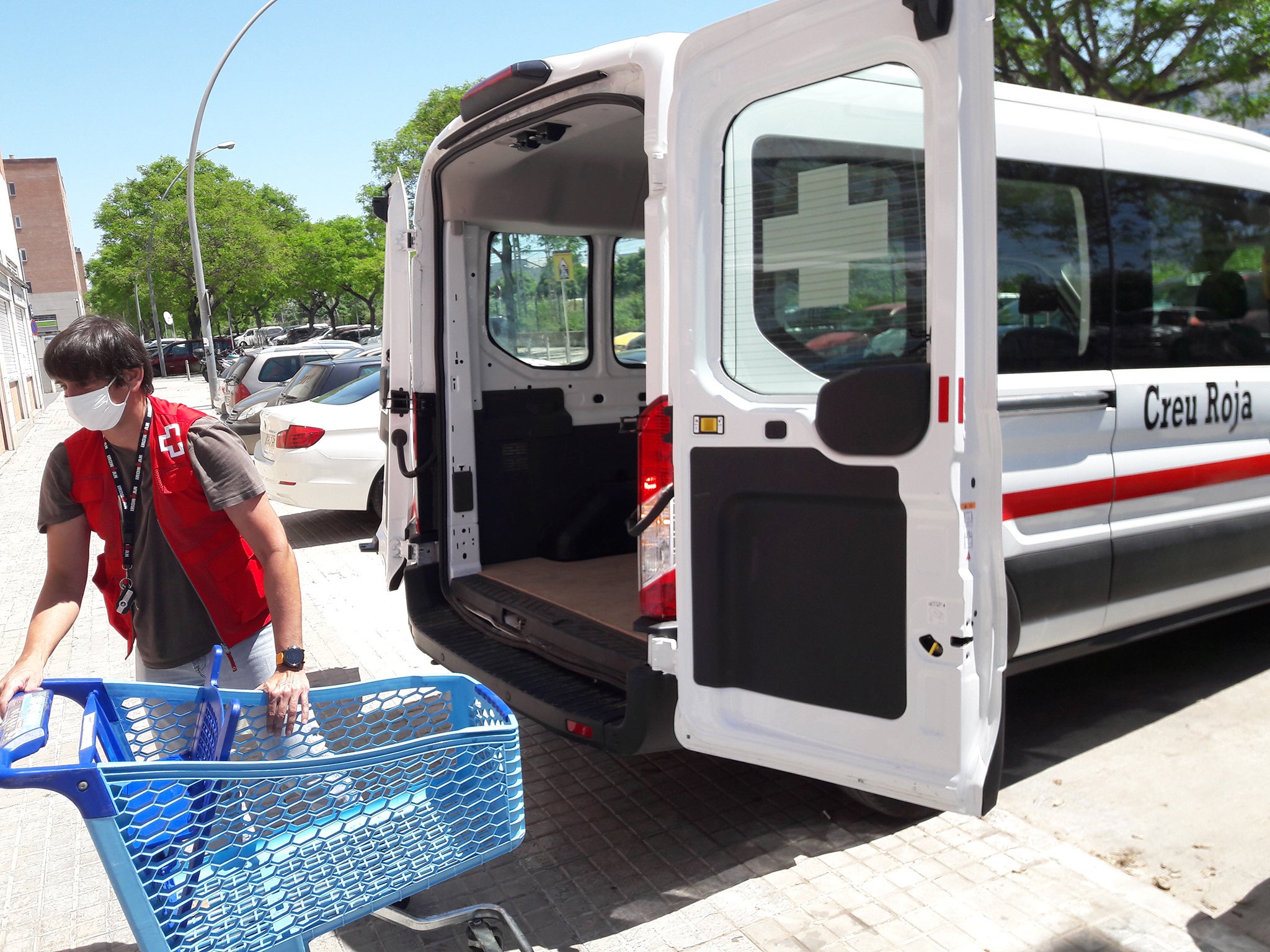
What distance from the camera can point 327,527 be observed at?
9672 mm

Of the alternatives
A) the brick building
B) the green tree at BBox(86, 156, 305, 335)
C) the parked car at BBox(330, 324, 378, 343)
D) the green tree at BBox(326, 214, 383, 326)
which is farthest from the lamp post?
the brick building

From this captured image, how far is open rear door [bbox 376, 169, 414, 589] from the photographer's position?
4.32m

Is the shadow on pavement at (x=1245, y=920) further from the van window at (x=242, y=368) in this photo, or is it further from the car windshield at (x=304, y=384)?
the van window at (x=242, y=368)

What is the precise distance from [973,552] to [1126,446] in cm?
170

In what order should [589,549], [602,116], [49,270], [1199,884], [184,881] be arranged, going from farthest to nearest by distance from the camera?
[49,270]
[589,549]
[602,116]
[1199,884]
[184,881]

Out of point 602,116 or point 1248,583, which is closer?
point 602,116

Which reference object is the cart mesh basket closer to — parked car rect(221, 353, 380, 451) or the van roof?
the van roof

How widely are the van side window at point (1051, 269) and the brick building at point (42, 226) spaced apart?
6942 centimetres

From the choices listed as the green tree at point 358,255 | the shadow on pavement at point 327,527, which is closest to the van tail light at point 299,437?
the shadow on pavement at point 327,527

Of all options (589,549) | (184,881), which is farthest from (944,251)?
(589,549)

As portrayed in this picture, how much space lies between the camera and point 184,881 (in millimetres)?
1843

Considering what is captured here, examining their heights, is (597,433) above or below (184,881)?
above

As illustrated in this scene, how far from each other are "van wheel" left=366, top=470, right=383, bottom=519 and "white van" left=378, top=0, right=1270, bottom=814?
3897 millimetres

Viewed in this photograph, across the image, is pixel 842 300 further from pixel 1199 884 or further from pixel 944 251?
pixel 1199 884
